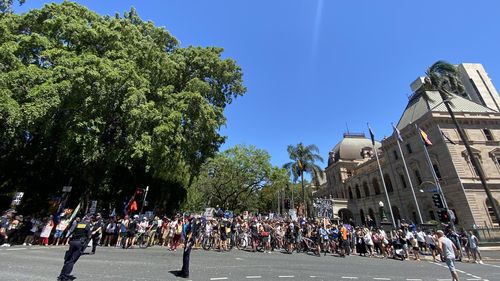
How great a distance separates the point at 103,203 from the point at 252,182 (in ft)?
71.8

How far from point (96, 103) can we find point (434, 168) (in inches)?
1525

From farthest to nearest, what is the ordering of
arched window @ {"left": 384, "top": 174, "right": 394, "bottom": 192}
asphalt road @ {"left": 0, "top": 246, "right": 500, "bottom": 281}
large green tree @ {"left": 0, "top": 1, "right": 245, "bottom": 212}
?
arched window @ {"left": 384, "top": 174, "right": 394, "bottom": 192} < large green tree @ {"left": 0, "top": 1, "right": 245, "bottom": 212} < asphalt road @ {"left": 0, "top": 246, "right": 500, "bottom": 281}

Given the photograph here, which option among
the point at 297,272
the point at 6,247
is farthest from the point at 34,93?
the point at 297,272

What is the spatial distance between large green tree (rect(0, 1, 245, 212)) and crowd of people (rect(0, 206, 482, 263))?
4440 millimetres

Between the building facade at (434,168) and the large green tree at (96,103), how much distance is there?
837 inches

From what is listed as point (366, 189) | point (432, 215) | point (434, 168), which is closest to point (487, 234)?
point (432, 215)

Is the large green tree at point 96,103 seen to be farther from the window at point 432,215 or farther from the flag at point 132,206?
the window at point 432,215

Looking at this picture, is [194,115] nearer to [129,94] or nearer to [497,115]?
[129,94]

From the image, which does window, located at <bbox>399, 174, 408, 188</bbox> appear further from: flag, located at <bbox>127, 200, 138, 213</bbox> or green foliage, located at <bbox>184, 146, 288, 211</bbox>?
flag, located at <bbox>127, 200, 138, 213</bbox>

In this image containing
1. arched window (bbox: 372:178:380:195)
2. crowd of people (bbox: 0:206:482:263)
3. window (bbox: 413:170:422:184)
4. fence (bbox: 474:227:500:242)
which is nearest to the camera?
crowd of people (bbox: 0:206:482:263)

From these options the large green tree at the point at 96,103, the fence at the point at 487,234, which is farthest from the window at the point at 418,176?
the large green tree at the point at 96,103

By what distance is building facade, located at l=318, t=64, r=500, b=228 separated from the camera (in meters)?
33.2

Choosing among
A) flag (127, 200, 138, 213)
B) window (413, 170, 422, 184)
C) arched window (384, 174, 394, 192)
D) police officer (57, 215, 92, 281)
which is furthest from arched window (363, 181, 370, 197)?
police officer (57, 215, 92, 281)

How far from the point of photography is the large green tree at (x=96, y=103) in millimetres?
16812
